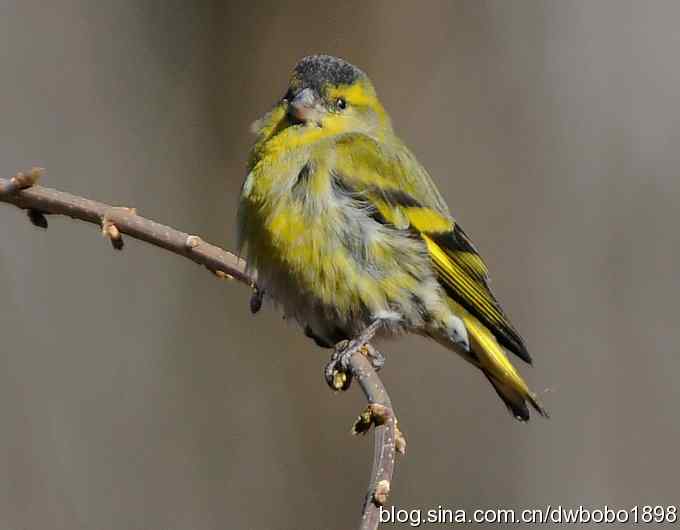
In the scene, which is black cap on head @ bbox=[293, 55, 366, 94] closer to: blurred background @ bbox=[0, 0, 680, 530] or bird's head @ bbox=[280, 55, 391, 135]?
bird's head @ bbox=[280, 55, 391, 135]

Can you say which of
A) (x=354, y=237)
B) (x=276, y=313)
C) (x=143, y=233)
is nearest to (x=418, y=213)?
(x=354, y=237)

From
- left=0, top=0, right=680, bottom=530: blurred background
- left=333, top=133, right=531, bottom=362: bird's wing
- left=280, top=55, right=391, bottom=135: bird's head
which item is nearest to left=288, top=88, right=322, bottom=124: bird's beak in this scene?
left=280, top=55, right=391, bottom=135: bird's head

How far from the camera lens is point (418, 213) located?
3.60m

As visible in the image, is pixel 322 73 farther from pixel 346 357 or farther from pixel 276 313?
pixel 276 313

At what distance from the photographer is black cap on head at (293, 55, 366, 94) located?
356 cm

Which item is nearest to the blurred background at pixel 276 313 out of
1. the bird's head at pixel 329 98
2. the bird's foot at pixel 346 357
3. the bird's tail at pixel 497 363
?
the bird's tail at pixel 497 363

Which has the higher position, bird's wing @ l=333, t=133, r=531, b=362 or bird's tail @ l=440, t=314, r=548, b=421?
bird's wing @ l=333, t=133, r=531, b=362

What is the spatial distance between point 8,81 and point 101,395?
4.87 ft

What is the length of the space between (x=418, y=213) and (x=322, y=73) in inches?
19.6

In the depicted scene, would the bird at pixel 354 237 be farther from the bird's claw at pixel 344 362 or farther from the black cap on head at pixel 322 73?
the bird's claw at pixel 344 362

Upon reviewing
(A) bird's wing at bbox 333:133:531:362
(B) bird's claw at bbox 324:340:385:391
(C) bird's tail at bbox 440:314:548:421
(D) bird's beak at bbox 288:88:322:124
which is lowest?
(B) bird's claw at bbox 324:340:385:391

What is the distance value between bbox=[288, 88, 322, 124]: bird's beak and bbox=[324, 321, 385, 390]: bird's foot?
0.63 meters

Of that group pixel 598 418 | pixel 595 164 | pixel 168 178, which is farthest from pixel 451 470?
pixel 168 178

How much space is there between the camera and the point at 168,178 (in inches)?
221
